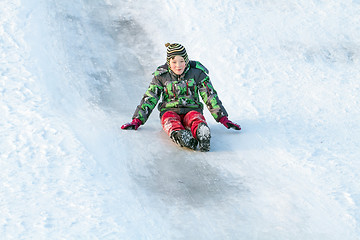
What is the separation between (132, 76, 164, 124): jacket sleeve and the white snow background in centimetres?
19

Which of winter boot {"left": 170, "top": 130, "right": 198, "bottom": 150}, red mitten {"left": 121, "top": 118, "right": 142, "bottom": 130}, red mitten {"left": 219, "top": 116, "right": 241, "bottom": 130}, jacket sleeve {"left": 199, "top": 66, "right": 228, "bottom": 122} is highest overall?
jacket sleeve {"left": 199, "top": 66, "right": 228, "bottom": 122}

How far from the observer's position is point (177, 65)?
192 inches

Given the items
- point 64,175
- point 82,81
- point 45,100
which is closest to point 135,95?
point 82,81

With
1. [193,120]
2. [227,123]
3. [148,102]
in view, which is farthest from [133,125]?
[227,123]

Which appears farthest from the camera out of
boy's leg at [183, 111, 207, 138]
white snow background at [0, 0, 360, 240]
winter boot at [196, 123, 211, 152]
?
boy's leg at [183, 111, 207, 138]

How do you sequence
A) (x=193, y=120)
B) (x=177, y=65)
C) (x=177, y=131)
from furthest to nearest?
1. (x=177, y=65)
2. (x=193, y=120)
3. (x=177, y=131)

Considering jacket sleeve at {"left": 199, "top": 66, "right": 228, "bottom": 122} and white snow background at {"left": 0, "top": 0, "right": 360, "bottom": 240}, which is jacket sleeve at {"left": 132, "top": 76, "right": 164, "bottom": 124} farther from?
jacket sleeve at {"left": 199, "top": 66, "right": 228, "bottom": 122}

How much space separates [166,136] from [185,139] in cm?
46

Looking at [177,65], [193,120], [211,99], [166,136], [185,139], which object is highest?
[177,65]

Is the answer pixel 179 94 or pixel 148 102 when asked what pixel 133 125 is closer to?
pixel 148 102

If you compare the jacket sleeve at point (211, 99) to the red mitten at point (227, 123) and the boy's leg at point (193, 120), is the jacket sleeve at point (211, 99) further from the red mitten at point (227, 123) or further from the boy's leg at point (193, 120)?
the boy's leg at point (193, 120)

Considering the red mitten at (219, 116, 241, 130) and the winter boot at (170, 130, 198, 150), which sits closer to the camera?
the winter boot at (170, 130, 198, 150)

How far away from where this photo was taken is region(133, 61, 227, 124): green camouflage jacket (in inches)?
194

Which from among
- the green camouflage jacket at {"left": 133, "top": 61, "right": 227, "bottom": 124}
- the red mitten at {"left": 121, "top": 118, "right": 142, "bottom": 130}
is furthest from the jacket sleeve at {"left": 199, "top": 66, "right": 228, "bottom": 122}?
the red mitten at {"left": 121, "top": 118, "right": 142, "bottom": 130}
